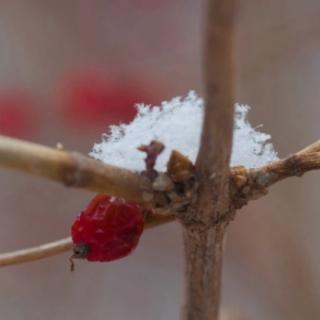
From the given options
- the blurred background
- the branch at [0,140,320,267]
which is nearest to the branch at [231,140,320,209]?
the branch at [0,140,320,267]

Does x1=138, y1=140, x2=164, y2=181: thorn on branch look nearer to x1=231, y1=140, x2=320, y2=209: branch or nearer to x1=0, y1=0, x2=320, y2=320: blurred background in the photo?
x1=231, y1=140, x2=320, y2=209: branch

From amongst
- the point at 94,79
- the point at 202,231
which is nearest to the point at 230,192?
the point at 202,231

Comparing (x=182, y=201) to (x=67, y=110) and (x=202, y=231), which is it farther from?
(x=67, y=110)

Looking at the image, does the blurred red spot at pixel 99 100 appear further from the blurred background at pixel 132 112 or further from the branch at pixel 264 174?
the branch at pixel 264 174

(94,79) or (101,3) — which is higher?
(101,3)

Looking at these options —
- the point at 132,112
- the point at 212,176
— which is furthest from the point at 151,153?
the point at 132,112

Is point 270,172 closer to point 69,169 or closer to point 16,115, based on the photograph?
point 69,169

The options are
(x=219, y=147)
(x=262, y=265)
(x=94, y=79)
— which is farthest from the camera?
(x=94, y=79)
